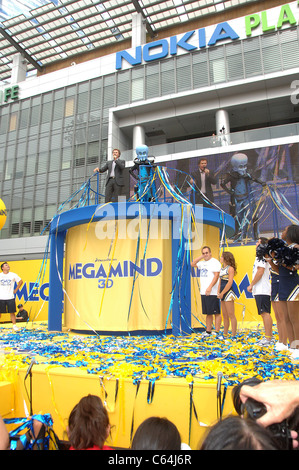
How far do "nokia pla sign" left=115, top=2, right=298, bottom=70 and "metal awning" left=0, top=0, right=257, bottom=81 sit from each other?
3269 mm

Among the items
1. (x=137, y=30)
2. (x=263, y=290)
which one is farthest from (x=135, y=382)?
(x=137, y=30)

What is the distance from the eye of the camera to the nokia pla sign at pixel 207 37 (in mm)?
20312

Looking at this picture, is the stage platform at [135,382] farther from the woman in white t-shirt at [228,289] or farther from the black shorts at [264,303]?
the woman in white t-shirt at [228,289]

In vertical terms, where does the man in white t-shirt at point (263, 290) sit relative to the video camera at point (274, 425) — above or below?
above

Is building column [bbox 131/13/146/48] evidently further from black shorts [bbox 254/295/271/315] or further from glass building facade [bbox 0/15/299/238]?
black shorts [bbox 254/295/271/315]

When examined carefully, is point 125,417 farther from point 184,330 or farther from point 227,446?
point 184,330

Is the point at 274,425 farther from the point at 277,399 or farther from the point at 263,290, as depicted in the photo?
the point at 263,290

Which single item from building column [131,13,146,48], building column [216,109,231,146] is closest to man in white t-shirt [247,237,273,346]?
building column [216,109,231,146]

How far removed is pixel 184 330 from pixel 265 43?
21003 mm

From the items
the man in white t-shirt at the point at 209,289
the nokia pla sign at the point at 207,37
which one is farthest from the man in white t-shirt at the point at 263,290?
the nokia pla sign at the point at 207,37

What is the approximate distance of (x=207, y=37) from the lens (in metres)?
21.7

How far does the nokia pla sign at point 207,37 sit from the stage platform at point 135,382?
22742 mm

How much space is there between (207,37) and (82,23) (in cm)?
A: 994

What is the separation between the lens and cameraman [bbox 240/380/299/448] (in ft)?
3.86
